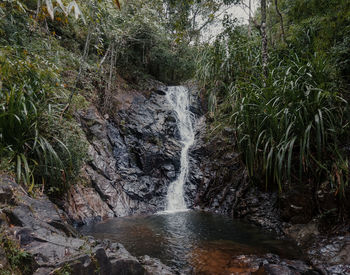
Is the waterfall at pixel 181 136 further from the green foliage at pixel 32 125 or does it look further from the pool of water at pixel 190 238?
the green foliage at pixel 32 125

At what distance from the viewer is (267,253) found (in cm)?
330

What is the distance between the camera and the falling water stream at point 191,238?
3211 millimetres

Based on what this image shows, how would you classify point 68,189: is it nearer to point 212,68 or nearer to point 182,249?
point 182,249

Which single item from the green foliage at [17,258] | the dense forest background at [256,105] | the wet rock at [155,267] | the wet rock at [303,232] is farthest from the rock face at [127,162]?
the wet rock at [303,232]

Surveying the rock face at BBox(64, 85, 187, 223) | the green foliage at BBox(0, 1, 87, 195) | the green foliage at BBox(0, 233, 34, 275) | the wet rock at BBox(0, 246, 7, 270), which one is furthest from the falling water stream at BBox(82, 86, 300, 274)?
the wet rock at BBox(0, 246, 7, 270)

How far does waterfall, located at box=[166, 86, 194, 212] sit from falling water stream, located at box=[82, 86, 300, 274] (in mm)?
556

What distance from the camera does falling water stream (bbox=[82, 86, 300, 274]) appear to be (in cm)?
321

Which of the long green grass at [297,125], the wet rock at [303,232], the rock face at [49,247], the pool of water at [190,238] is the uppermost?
the long green grass at [297,125]

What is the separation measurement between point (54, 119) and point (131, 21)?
18.7ft

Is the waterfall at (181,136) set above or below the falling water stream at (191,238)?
above

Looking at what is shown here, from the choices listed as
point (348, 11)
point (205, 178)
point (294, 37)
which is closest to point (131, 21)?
point (294, 37)

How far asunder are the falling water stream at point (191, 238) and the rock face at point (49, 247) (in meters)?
0.70

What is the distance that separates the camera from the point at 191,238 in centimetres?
404

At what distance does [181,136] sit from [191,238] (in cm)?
531
